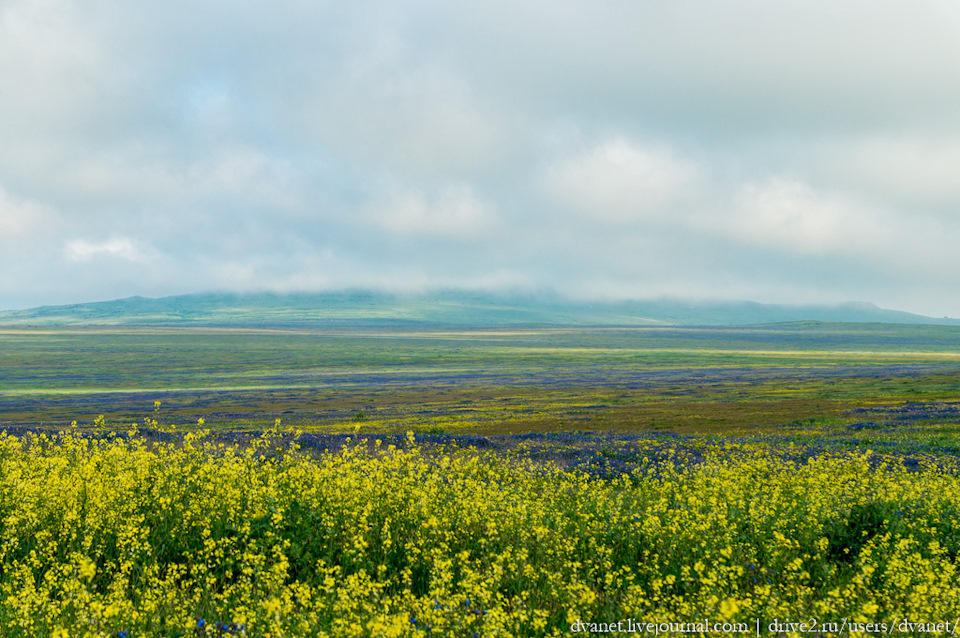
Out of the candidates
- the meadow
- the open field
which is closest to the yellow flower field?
the meadow

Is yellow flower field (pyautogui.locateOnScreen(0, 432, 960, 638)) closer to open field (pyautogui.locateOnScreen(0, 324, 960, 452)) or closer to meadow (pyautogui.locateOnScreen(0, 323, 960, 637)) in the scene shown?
meadow (pyautogui.locateOnScreen(0, 323, 960, 637))

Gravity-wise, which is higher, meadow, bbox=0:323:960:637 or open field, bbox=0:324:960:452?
meadow, bbox=0:323:960:637

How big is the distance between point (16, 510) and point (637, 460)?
19.6m

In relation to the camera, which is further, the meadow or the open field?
the open field

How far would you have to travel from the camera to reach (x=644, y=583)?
8016 millimetres

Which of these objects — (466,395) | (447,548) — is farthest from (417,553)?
(466,395)

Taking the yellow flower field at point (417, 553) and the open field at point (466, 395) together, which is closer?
the yellow flower field at point (417, 553)

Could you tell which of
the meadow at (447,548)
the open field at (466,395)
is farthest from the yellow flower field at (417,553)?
the open field at (466,395)

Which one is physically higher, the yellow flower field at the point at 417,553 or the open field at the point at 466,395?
the yellow flower field at the point at 417,553

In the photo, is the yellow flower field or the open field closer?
the yellow flower field

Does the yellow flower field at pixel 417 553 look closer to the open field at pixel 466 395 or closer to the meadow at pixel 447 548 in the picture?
the meadow at pixel 447 548

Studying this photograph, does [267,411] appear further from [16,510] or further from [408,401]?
[16,510]

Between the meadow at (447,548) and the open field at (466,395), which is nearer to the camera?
the meadow at (447,548)

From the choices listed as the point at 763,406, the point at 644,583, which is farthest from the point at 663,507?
the point at 763,406
